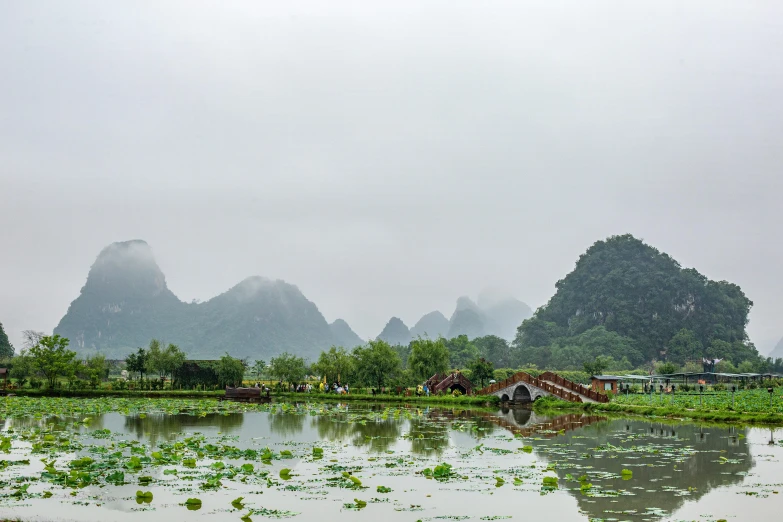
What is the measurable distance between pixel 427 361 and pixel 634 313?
92570mm

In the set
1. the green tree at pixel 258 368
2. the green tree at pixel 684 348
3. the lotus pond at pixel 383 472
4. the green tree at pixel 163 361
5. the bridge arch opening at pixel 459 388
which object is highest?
the green tree at pixel 684 348

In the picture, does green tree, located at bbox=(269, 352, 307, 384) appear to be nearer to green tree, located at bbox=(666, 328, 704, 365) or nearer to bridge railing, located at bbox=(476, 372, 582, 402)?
bridge railing, located at bbox=(476, 372, 582, 402)

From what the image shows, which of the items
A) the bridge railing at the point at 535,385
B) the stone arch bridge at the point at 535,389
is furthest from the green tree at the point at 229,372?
the stone arch bridge at the point at 535,389

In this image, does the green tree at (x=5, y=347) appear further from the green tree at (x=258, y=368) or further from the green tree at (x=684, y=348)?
the green tree at (x=684, y=348)

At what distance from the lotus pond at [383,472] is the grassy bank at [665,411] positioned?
2.68 m

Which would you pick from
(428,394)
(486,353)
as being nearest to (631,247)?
(486,353)

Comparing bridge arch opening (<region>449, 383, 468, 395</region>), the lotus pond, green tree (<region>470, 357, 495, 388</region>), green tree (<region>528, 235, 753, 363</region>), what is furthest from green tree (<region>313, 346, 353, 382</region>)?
green tree (<region>528, 235, 753, 363</region>)

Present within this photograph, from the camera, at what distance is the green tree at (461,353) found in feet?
365

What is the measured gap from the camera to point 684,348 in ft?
428

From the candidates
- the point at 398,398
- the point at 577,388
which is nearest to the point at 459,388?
the point at 398,398

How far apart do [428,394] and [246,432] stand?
1082 inches

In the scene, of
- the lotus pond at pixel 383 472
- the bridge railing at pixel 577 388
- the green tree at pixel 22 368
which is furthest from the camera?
the green tree at pixel 22 368

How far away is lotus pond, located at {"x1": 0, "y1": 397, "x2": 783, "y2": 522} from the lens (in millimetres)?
14242

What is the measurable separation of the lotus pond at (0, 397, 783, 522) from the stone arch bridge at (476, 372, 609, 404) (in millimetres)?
15155
